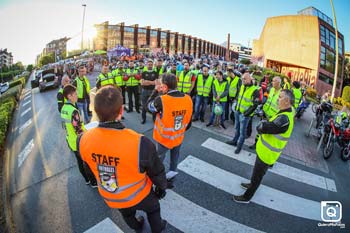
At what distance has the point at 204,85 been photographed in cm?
746

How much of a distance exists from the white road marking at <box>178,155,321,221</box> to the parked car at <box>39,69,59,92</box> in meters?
16.5

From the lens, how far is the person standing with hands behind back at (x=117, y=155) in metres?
1.80

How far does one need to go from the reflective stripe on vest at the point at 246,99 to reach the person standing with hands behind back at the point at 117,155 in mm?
3949

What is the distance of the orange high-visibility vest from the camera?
5.89 feet

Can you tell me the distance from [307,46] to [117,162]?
36368 mm

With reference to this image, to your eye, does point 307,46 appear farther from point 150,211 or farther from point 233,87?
point 150,211

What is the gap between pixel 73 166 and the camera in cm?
486

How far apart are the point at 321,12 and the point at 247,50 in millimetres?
119967

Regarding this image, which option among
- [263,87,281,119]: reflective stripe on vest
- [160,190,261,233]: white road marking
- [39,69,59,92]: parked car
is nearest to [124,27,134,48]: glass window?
[39,69,59,92]: parked car

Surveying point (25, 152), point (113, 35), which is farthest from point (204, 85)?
point (113, 35)

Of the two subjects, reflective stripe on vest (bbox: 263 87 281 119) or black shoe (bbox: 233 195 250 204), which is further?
reflective stripe on vest (bbox: 263 87 281 119)

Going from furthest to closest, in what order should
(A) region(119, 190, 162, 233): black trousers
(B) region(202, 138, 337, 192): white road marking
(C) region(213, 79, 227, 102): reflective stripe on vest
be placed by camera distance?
1. (C) region(213, 79, 227, 102): reflective stripe on vest
2. (B) region(202, 138, 337, 192): white road marking
3. (A) region(119, 190, 162, 233): black trousers

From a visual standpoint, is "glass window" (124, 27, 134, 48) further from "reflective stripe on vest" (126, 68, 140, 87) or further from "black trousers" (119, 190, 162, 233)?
"black trousers" (119, 190, 162, 233)

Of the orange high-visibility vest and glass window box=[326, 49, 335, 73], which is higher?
glass window box=[326, 49, 335, 73]
